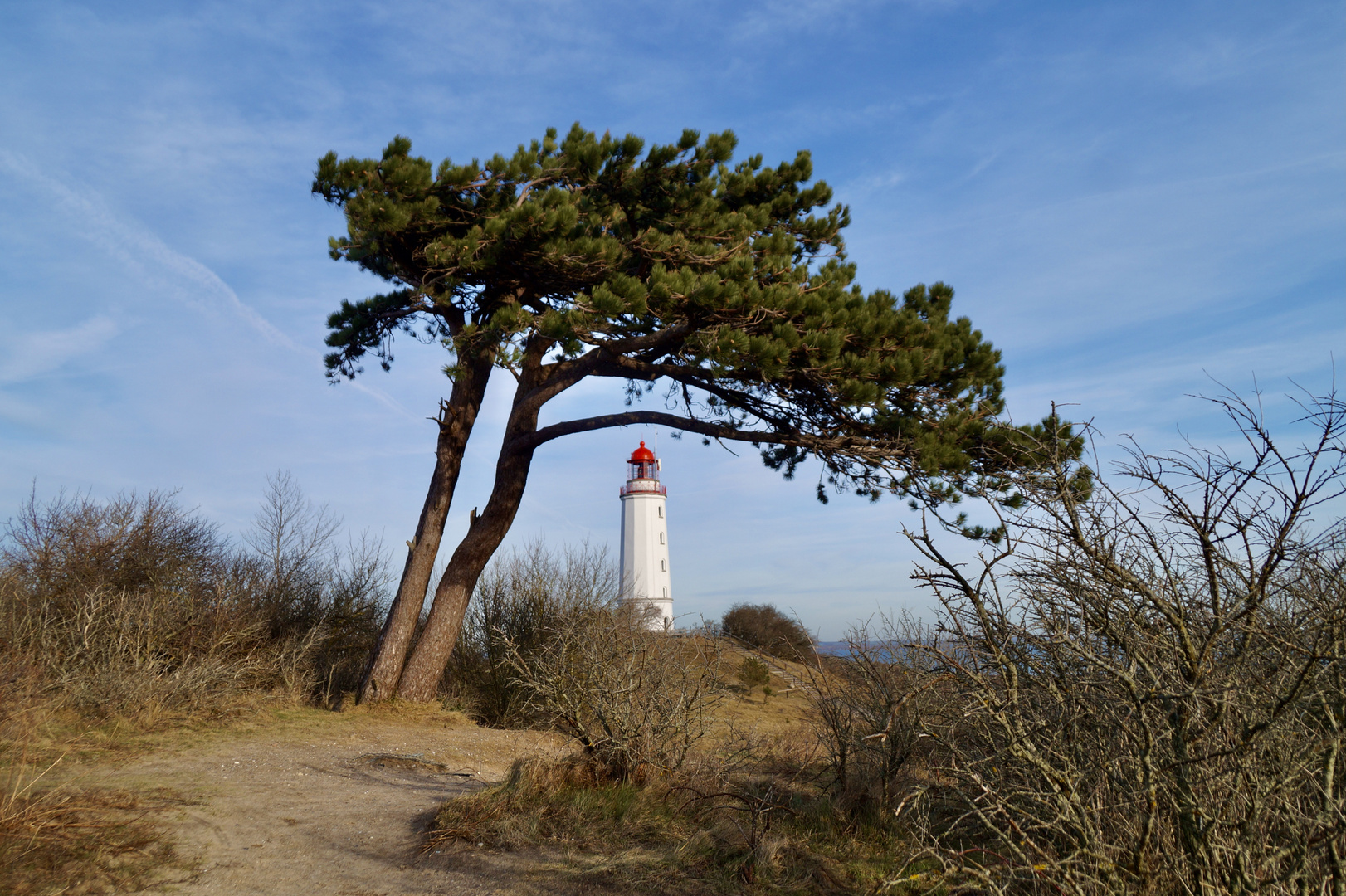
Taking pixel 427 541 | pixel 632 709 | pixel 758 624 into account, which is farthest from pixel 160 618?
pixel 758 624

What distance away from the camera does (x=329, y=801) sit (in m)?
6.45

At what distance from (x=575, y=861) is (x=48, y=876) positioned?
2802mm

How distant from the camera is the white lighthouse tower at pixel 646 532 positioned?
90.6 ft

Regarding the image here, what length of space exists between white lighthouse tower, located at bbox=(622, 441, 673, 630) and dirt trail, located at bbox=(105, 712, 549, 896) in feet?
55.8

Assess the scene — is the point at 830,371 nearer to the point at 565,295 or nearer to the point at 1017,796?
the point at 565,295

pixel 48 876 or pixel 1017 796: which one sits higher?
pixel 1017 796

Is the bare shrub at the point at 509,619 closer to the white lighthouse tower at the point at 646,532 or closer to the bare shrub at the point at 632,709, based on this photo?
the bare shrub at the point at 632,709

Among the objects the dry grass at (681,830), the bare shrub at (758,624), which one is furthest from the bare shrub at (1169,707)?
the bare shrub at (758,624)

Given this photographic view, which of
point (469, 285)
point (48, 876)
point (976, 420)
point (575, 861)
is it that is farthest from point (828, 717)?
point (469, 285)

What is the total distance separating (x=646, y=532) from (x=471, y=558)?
54.0 ft

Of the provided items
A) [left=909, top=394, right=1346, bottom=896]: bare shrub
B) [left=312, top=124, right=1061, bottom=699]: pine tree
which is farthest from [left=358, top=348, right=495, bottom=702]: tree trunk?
[left=909, top=394, right=1346, bottom=896]: bare shrub

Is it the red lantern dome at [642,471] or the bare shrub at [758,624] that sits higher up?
the red lantern dome at [642,471]

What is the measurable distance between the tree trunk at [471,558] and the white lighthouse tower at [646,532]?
51.5 feet

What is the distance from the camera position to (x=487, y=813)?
17.5 feet
